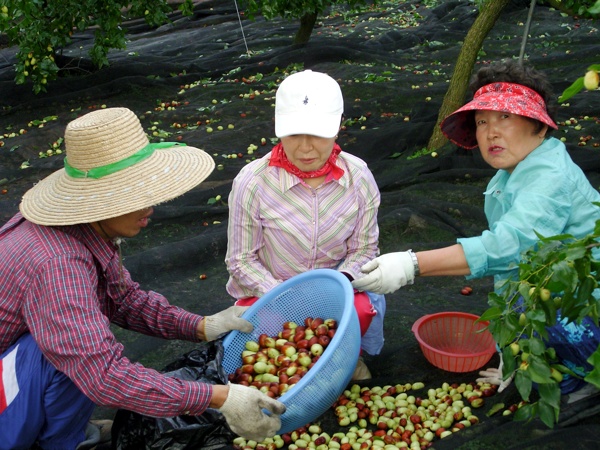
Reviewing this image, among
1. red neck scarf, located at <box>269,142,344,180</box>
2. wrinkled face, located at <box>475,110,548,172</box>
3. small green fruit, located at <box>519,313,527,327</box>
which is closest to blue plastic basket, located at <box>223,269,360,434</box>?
red neck scarf, located at <box>269,142,344,180</box>

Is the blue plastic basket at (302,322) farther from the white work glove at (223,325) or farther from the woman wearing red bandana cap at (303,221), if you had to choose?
the woman wearing red bandana cap at (303,221)

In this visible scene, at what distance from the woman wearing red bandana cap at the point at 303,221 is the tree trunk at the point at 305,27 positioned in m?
5.76

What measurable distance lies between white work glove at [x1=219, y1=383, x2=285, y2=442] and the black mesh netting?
0.66 m

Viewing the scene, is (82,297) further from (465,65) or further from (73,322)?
(465,65)

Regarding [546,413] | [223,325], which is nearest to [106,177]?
[223,325]

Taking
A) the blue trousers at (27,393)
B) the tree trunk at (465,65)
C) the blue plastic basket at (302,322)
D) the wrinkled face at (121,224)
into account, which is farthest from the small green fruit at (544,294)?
the tree trunk at (465,65)

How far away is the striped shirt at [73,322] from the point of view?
2066 mm

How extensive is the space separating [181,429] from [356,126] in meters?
4.05

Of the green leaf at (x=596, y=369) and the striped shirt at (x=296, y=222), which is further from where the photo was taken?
the striped shirt at (x=296, y=222)

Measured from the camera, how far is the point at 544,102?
2.59 metres

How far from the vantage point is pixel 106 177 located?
2.26 metres

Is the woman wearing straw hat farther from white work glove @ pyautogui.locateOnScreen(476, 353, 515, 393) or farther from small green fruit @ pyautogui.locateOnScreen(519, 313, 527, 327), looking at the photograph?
white work glove @ pyautogui.locateOnScreen(476, 353, 515, 393)

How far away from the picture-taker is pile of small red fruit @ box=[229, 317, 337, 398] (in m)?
2.39

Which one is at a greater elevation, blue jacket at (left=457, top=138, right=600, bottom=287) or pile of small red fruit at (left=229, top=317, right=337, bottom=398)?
blue jacket at (left=457, top=138, right=600, bottom=287)
